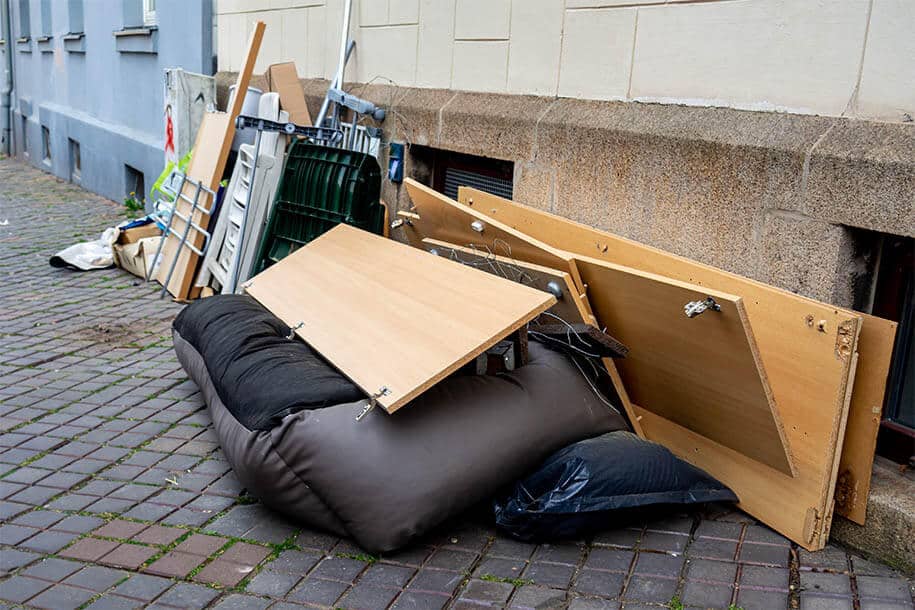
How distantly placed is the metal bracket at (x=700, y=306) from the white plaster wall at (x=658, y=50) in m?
0.89

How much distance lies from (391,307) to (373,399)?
0.78m

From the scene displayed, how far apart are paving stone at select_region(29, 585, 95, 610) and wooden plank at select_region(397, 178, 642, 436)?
6.78ft

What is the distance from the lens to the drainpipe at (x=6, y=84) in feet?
59.3

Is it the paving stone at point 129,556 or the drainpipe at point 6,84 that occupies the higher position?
the drainpipe at point 6,84

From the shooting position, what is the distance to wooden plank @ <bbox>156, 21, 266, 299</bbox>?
671 centimetres

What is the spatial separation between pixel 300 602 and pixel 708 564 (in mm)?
1373

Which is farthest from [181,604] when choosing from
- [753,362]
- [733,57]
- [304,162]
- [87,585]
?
[304,162]

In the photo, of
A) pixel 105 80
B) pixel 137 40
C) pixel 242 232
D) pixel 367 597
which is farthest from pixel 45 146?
pixel 367 597

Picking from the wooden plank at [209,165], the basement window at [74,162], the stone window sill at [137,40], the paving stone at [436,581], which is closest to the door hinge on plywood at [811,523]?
the paving stone at [436,581]

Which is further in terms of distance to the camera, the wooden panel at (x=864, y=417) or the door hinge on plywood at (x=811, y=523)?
the door hinge on plywood at (x=811, y=523)

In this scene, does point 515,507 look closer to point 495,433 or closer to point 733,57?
point 495,433

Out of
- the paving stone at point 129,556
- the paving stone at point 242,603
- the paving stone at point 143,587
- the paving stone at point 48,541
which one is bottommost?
the paving stone at point 48,541

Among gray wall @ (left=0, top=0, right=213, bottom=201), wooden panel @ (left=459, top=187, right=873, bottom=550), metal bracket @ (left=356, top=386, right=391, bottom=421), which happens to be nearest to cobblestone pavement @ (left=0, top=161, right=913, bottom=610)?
wooden panel @ (left=459, top=187, right=873, bottom=550)

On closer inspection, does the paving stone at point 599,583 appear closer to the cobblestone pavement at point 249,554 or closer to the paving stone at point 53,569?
the cobblestone pavement at point 249,554
